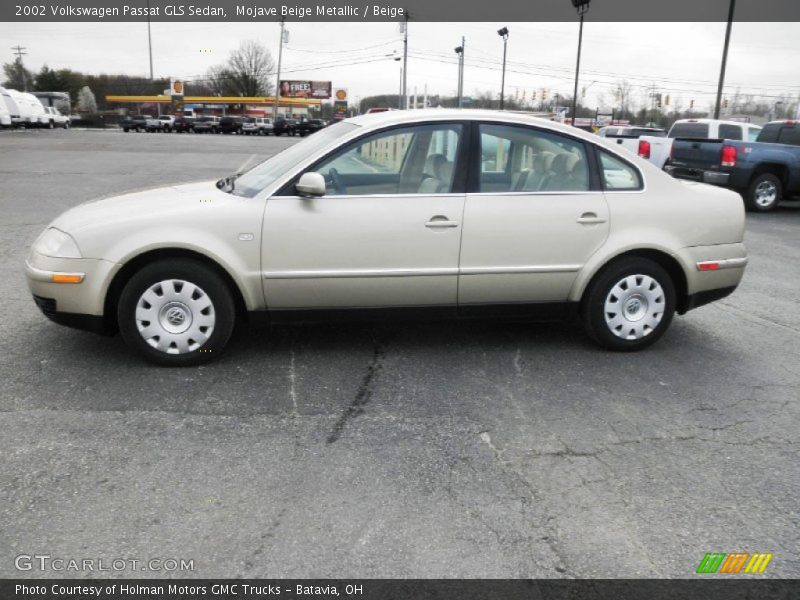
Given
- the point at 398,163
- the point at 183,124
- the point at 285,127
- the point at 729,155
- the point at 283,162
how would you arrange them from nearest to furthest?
the point at 398,163
the point at 283,162
the point at 729,155
the point at 285,127
the point at 183,124

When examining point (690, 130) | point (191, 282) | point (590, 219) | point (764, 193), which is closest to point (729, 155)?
point (764, 193)

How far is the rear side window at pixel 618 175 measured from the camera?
16.3 ft

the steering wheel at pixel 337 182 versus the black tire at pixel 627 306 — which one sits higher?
the steering wheel at pixel 337 182

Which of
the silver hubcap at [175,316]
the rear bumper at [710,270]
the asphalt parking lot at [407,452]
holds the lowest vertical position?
the asphalt parking lot at [407,452]

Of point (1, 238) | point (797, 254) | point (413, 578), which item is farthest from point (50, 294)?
point (797, 254)

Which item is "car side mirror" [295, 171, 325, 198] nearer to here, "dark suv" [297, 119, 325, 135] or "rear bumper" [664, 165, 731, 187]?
"rear bumper" [664, 165, 731, 187]

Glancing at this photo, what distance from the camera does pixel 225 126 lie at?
210ft

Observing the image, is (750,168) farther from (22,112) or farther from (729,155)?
(22,112)

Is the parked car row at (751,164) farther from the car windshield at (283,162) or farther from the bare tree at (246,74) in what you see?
the bare tree at (246,74)

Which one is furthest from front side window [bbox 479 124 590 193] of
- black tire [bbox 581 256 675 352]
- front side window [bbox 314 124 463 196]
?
black tire [bbox 581 256 675 352]

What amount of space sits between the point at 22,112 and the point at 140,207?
191 ft

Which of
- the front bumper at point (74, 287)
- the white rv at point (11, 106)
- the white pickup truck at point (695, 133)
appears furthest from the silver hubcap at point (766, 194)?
the white rv at point (11, 106)

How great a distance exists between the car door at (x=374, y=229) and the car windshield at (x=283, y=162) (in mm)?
199

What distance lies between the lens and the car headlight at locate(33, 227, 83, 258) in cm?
436
